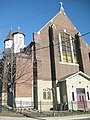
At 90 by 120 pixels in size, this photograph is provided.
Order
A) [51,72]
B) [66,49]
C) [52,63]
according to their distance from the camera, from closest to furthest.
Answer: [51,72], [52,63], [66,49]

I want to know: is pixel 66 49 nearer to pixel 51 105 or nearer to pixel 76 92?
pixel 76 92

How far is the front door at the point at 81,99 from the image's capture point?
29.1 m

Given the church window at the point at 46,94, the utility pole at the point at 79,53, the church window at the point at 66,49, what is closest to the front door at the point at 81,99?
the church window at the point at 46,94

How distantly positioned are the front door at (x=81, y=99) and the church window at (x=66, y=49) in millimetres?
6592

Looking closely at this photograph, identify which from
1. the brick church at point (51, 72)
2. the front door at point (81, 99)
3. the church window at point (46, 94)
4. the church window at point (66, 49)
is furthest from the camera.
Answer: the church window at point (66, 49)

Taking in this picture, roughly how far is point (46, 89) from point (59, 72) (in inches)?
152

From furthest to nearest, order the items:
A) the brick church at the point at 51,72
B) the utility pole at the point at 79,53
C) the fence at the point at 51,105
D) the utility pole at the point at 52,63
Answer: the utility pole at the point at 79,53 < the utility pole at the point at 52,63 < the brick church at the point at 51,72 < the fence at the point at 51,105

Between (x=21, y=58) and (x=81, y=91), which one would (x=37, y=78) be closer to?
(x=21, y=58)

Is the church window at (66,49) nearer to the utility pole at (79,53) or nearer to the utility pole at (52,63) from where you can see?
the utility pole at (79,53)

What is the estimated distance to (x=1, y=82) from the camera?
86.3ft

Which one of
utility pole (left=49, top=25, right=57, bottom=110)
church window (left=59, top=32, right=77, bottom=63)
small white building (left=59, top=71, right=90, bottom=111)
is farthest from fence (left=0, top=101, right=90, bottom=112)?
church window (left=59, top=32, right=77, bottom=63)

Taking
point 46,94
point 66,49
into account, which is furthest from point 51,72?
point 66,49

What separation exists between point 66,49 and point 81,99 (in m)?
10.5

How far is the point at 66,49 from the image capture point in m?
35.5
